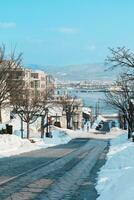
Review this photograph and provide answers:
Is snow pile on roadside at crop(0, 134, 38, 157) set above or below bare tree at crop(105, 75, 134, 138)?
below

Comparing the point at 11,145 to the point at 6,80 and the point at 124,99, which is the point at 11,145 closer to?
the point at 6,80

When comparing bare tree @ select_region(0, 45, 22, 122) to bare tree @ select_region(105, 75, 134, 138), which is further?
bare tree @ select_region(105, 75, 134, 138)

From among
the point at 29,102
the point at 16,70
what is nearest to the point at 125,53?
the point at 16,70

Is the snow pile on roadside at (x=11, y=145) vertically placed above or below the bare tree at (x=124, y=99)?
below

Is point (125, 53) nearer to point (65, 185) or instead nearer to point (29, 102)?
point (65, 185)

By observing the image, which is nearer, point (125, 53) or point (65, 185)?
point (65, 185)

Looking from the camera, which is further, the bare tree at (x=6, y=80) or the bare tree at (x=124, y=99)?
the bare tree at (x=124, y=99)

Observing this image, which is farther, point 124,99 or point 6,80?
point 124,99

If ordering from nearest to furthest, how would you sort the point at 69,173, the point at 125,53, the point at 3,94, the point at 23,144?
the point at 69,173, the point at 125,53, the point at 3,94, the point at 23,144

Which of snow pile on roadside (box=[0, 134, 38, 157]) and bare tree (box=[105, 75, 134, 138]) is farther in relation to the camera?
bare tree (box=[105, 75, 134, 138])

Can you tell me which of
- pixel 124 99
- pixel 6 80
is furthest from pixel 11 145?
pixel 124 99

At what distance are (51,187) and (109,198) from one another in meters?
3.91

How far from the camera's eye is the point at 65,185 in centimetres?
1823

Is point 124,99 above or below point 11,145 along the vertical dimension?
above
